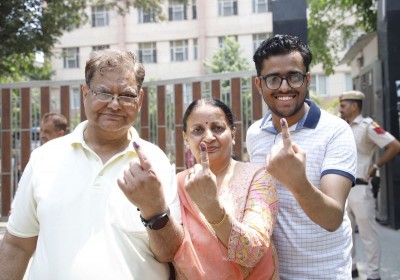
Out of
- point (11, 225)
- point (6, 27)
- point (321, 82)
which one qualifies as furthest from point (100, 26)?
point (11, 225)

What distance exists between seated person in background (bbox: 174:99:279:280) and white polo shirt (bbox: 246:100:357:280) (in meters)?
0.13

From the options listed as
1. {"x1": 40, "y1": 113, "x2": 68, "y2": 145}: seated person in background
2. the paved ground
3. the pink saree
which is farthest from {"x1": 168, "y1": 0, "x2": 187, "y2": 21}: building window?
the pink saree

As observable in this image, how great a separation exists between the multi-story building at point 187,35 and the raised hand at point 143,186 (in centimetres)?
2858

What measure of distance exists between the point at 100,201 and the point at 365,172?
420cm

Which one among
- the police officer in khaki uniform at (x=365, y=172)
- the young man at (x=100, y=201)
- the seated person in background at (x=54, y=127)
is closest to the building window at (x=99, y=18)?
the seated person in background at (x=54, y=127)

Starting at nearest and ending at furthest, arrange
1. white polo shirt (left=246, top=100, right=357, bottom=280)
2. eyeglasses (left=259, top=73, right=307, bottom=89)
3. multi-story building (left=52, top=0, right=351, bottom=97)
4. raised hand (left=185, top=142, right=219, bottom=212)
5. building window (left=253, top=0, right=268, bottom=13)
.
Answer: raised hand (left=185, top=142, right=219, bottom=212) → white polo shirt (left=246, top=100, right=357, bottom=280) → eyeglasses (left=259, top=73, right=307, bottom=89) → building window (left=253, top=0, right=268, bottom=13) → multi-story building (left=52, top=0, right=351, bottom=97)

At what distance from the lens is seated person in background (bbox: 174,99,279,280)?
1895 millimetres

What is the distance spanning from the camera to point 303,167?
1.93m

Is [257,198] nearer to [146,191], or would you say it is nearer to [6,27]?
[146,191]

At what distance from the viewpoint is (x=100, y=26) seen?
105 feet

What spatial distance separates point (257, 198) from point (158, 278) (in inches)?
21.7

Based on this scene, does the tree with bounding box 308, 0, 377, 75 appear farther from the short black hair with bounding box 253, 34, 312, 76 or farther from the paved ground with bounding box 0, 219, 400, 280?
the short black hair with bounding box 253, 34, 312, 76

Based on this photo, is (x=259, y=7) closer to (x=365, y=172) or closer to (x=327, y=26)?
(x=327, y=26)

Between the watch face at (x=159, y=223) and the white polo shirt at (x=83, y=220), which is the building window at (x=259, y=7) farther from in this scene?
the watch face at (x=159, y=223)
